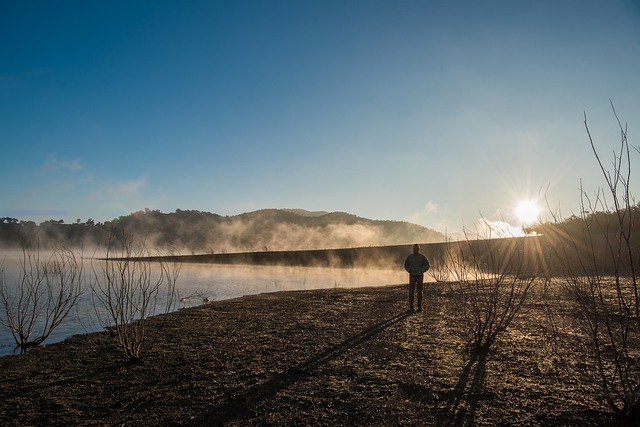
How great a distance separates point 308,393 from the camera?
4.77 meters

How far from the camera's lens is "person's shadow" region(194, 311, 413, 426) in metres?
4.18

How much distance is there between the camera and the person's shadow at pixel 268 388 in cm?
418

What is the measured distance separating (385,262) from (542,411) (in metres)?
34.0

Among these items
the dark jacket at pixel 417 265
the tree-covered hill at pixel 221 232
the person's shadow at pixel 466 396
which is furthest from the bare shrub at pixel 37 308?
the tree-covered hill at pixel 221 232

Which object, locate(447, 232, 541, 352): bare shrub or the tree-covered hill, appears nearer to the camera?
locate(447, 232, 541, 352): bare shrub

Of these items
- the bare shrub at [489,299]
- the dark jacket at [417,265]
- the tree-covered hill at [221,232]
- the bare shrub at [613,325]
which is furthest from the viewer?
the tree-covered hill at [221,232]

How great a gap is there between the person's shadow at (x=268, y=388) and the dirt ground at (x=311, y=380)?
0.02m

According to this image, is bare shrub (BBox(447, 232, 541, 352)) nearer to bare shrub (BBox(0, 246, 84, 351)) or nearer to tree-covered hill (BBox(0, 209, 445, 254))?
bare shrub (BBox(0, 246, 84, 351))

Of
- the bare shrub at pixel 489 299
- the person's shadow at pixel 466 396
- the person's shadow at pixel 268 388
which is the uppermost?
the bare shrub at pixel 489 299

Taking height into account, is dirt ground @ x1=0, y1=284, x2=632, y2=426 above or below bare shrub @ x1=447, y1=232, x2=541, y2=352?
below

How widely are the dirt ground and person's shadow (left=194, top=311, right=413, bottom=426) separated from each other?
0.06 feet

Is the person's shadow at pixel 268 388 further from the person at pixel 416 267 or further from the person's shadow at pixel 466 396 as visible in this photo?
the person at pixel 416 267

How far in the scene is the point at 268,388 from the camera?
4945 mm

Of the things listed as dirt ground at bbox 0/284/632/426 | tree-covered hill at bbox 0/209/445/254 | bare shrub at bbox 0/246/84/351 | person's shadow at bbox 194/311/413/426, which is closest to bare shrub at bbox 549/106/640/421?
dirt ground at bbox 0/284/632/426
